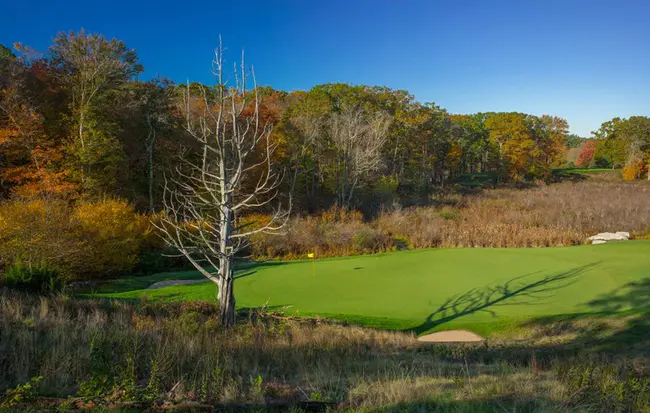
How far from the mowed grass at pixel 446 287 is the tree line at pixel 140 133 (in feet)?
13.1

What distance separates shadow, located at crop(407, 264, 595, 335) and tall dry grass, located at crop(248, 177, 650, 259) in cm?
911

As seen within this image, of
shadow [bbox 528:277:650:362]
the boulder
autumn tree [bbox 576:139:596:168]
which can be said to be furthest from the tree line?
autumn tree [bbox 576:139:596:168]

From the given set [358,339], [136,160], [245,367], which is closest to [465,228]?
[358,339]

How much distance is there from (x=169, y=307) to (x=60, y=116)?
63.6 feet

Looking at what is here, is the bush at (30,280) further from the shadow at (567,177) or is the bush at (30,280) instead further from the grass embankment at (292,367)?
the shadow at (567,177)

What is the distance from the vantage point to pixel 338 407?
3.50 meters

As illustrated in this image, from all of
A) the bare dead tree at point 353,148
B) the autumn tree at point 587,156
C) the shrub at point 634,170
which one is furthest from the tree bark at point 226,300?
the autumn tree at point 587,156

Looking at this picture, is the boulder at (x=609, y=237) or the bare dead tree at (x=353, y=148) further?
the bare dead tree at (x=353, y=148)

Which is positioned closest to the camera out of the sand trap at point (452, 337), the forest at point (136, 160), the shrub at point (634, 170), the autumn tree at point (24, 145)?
the sand trap at point (452, 337)

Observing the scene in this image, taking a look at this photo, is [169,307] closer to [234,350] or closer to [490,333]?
[234,350]

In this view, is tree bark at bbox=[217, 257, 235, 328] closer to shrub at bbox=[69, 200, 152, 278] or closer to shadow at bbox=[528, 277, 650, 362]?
shadow at bbox=[528, 277, 650, 362]

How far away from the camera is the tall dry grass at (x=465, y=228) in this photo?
2069cm

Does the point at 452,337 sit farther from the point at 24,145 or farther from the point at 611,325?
the point at 24,145

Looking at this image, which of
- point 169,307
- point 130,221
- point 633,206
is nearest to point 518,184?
point 633,206
